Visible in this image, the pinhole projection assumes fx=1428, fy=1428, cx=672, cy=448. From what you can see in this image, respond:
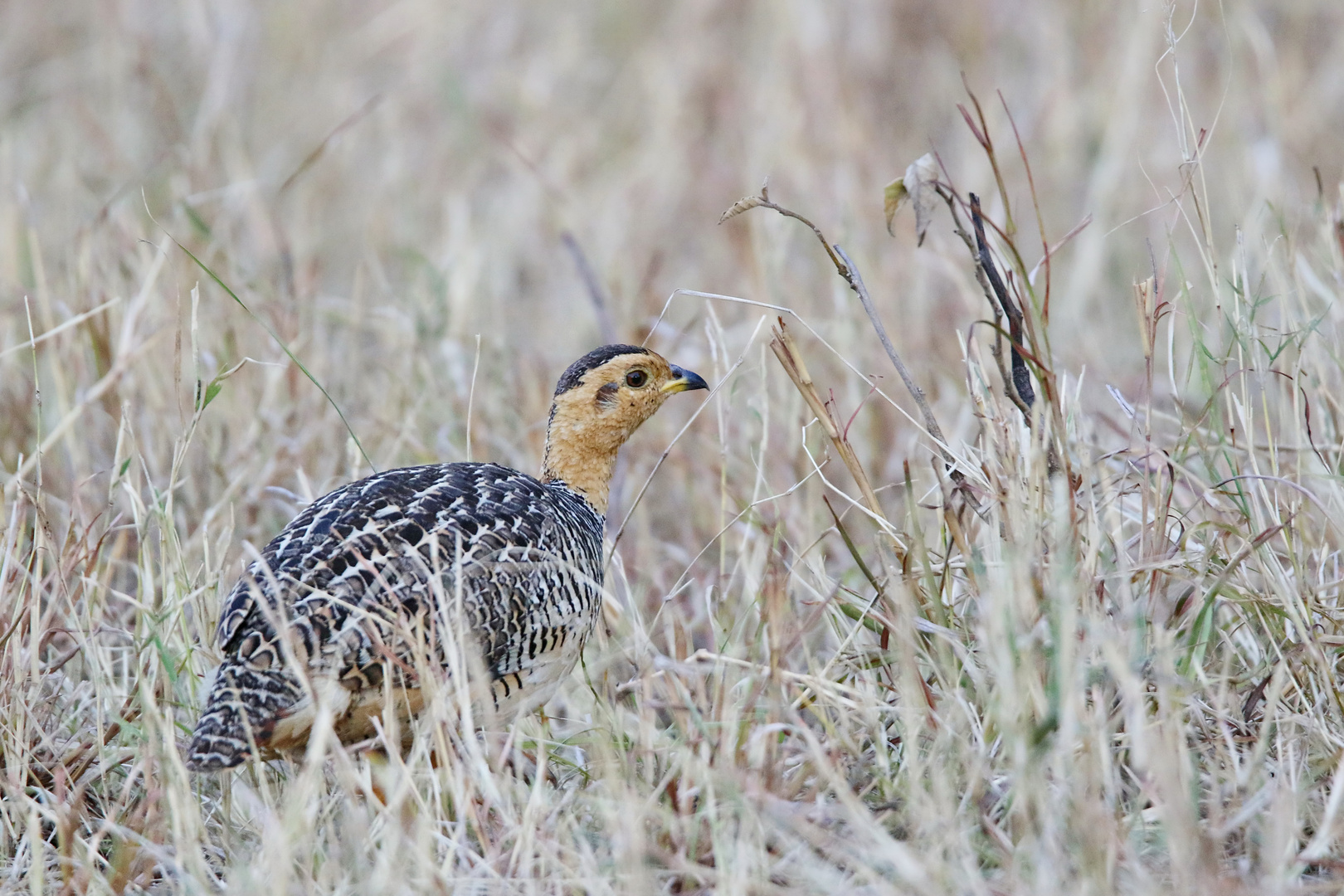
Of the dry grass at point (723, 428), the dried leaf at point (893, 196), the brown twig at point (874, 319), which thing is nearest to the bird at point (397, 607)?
the dry grass at point (723, 428)

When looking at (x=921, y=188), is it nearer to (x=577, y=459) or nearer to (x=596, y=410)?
(x=596, y=410)

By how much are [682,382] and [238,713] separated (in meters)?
1.89

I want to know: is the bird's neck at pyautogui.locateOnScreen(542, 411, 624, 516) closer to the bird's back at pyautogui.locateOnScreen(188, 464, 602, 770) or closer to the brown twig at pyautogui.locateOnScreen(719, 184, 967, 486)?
the bird's back at pyautogui.locateOnScreen(188, 464, 602, 770)

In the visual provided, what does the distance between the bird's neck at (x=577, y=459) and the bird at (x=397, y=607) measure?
33 cm

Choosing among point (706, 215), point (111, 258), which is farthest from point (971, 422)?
point (111, 258)

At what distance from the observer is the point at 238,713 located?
10.4 feet

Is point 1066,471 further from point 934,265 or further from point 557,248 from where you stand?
point 557,248

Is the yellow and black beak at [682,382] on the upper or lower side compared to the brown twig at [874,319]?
lower

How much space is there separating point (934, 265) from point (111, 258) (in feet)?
12.0

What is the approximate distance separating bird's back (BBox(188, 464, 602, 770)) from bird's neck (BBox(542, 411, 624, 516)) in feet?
1.68

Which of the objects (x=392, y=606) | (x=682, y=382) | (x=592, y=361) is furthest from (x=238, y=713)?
(x=682, y=382)

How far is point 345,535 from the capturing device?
348cm

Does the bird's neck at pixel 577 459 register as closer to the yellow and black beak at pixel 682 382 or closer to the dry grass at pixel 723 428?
the yellow and black beak at pixel 682 382

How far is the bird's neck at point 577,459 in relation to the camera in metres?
4.46
